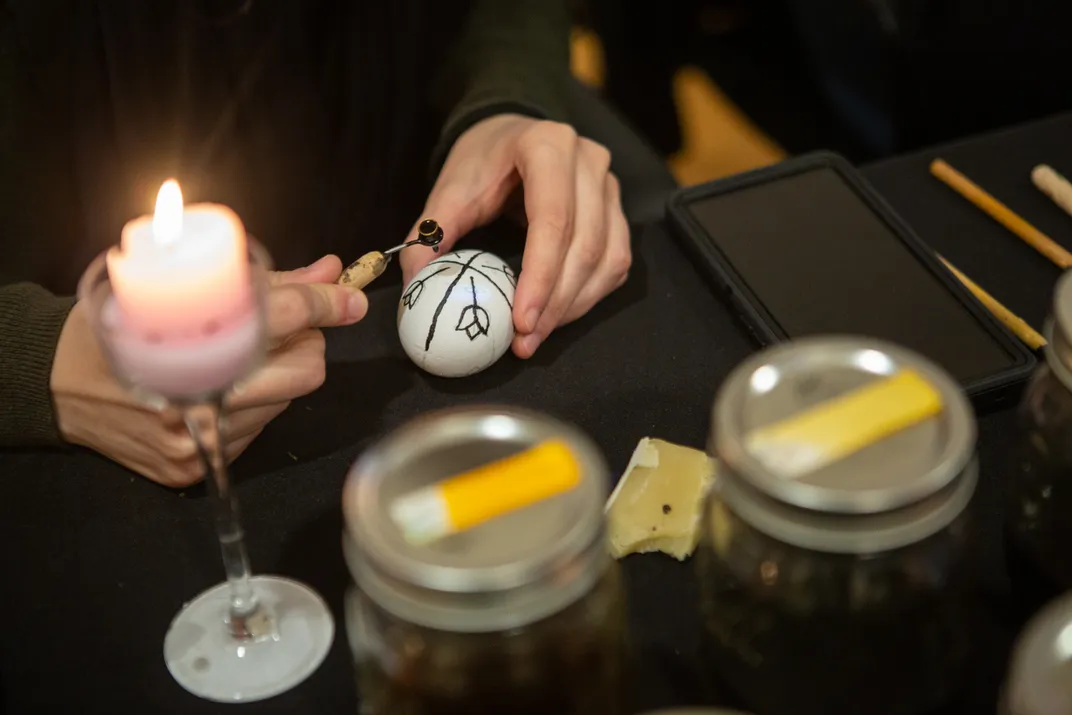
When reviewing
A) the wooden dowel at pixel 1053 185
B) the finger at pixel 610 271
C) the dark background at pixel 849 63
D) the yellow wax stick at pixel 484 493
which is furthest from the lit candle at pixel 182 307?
the dark background at pixel 849 63

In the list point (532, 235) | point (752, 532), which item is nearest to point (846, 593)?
point (752, 532)

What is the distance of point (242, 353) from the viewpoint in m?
0.52

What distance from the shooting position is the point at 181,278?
0.48m

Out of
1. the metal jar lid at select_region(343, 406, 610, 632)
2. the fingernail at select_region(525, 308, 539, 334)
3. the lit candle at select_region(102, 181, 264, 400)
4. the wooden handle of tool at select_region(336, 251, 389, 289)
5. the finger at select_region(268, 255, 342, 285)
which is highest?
the lit candle at select_region(102, 181, 264, 400)

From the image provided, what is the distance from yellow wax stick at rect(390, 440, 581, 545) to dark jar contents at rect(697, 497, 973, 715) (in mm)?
91

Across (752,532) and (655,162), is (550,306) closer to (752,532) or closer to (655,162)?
(752,532)

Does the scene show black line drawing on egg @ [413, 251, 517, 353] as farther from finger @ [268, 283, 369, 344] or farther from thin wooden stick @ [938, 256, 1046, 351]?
thin wooden stick @ [938, 256, 1046, 351]

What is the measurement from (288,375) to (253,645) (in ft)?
0.58

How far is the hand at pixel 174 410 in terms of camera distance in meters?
0.69

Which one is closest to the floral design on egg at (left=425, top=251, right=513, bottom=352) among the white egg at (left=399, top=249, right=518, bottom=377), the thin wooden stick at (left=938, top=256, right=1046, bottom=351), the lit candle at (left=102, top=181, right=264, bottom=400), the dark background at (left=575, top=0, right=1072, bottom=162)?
the white egg at (left=399, top=249, right=518, bottom=377)

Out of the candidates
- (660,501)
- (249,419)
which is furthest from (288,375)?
(660,501)

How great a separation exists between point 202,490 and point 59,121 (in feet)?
1.69

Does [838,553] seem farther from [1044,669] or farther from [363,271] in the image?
[363,271]

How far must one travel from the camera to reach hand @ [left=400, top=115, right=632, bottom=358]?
81 centimetres
